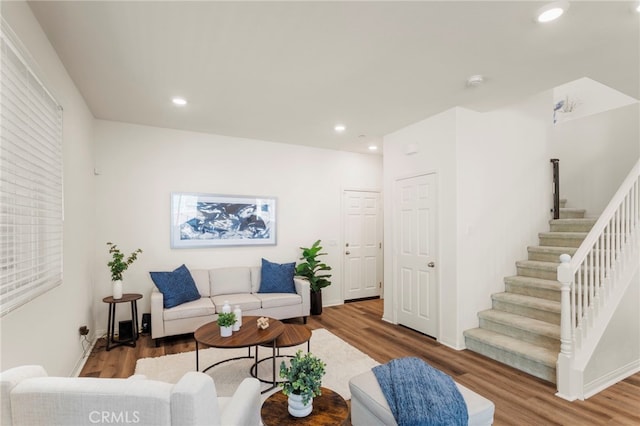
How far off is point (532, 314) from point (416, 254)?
142 cm

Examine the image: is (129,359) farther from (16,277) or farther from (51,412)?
(51,412)

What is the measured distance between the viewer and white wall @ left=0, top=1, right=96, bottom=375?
1.86 meters

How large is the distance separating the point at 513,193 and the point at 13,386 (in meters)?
4.84

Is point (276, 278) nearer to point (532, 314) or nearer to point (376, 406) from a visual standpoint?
point (376, 406)

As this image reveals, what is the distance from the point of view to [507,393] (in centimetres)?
271

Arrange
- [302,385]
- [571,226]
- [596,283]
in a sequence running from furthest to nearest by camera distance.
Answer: [571,226]
[596,283]
[302,385]

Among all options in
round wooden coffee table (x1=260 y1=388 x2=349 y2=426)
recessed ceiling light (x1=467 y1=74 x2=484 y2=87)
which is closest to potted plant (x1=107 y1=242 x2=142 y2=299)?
round wooden coffee table (x1=260 y1=388 x2=349 y2=426)

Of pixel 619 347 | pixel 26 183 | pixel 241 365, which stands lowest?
pixel 241 365

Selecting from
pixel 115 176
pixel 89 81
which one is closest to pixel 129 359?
pixel 115 176

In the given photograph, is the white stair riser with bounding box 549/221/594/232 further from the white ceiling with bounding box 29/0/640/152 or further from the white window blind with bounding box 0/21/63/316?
the white window blind with bounding box 0/21/63/316

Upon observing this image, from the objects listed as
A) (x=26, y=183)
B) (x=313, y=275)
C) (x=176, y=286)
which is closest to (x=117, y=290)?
(x=176, y=286)

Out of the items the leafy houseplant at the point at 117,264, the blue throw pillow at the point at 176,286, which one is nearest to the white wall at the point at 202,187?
the leafy houseplant at the point at 117,264

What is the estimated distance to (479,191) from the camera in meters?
3.92

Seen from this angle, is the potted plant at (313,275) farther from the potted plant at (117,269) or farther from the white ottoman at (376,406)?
the white ottoman at (376,406)
